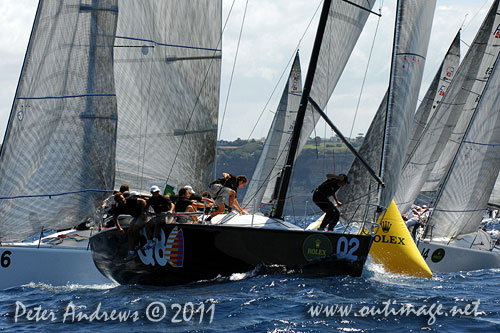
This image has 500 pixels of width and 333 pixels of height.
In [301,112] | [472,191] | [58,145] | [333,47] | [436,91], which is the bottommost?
[472,191]

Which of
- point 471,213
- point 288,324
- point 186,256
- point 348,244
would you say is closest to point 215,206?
point 186,256

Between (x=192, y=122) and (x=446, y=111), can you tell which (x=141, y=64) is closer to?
(x=192, y=122)

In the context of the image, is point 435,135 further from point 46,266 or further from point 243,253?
point 46,266

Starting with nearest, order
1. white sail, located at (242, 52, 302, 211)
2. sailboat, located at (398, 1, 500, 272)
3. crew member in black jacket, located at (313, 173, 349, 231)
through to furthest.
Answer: crew member in black jacket, located at (313, 173, 349, 231) < sailboat, located at (398, 1, 500, 272) < white sail, located at (242, 52, 302, 211)

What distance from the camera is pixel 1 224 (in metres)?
12.4

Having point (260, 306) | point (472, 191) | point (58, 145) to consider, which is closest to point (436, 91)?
point (472, 191)

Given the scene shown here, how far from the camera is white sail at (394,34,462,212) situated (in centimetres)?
2394

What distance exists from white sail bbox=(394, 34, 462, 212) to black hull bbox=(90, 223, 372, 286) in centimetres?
1306

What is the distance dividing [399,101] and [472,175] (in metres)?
5.68

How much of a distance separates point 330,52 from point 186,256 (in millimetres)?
4405

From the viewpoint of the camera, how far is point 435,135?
986 inches

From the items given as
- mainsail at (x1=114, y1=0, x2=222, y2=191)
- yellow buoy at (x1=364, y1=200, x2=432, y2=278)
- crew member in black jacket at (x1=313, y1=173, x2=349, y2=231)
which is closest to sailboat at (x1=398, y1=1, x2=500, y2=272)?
yellow buoy at (x1=364, y1=200, x2=432, y2=278)

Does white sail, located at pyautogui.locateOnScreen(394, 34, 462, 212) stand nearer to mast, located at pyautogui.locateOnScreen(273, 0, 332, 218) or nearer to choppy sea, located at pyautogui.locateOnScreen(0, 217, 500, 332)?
mast, located at pyautogui.locateOnScreen(273, 0, 332, 218)

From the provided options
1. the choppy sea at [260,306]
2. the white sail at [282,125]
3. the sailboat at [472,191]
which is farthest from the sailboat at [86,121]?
the white sail at [282,125]
